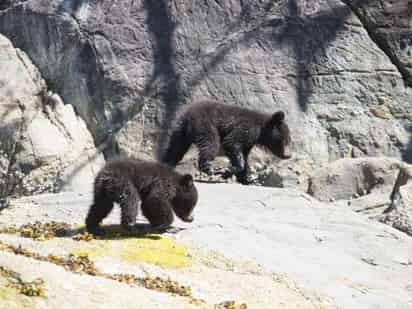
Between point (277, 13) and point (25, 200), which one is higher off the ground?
point (277, 13)

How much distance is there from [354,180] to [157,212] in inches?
268

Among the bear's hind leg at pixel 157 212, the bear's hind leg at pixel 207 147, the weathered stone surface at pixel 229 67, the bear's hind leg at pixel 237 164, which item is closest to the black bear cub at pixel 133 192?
the bear's hind leg at pixel 157 212

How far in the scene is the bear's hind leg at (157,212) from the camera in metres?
10.6

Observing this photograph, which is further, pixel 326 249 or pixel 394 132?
pixel 394 132

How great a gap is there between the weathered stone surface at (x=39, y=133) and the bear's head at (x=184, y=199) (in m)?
6.45

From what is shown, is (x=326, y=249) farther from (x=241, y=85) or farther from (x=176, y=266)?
(x=241, y=85)

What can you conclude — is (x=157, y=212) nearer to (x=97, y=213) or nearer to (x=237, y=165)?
(x=97, y=213)

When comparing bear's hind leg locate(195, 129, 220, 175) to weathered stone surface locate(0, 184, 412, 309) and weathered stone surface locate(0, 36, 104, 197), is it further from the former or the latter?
weathered stone surface locate(0, 36, 104, 197)

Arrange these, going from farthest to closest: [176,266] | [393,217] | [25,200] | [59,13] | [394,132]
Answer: [59,13]
[394,132]
[393,217]
[25,200]
[176,266]

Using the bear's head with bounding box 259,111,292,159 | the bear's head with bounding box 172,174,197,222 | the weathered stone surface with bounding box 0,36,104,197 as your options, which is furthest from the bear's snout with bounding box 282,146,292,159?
the bear's head with bounding box 172,174,197,222

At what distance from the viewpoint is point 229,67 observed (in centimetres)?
1891

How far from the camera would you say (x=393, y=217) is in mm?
14078

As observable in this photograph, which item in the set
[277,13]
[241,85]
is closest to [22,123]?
[241,85]

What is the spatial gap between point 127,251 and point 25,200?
363 cm
